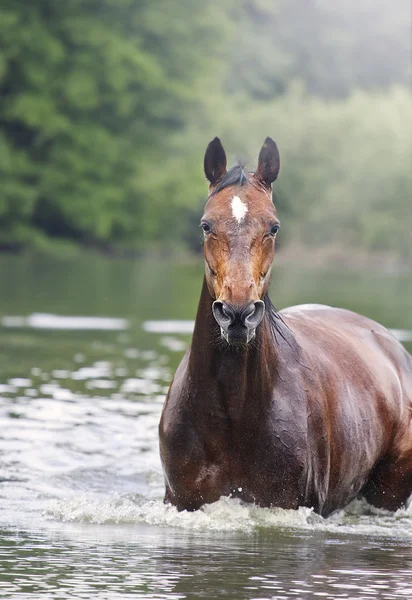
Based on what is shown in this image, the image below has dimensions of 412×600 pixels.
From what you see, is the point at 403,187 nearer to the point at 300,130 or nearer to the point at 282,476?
the point at 300,130

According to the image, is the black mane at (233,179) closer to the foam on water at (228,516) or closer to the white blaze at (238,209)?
the white blaze at (238,209)

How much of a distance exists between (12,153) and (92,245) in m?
6.45

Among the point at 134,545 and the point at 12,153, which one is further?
the point at 12,153

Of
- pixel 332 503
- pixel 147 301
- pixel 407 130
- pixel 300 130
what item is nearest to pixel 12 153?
pixel 147 301

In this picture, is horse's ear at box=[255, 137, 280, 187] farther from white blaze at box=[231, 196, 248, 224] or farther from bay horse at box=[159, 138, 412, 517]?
white blaze at box=[231, 196, 248, 224]

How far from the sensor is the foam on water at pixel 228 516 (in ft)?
21.0

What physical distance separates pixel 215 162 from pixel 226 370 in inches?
A: 41.1

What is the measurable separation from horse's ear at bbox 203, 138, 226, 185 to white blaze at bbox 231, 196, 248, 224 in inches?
15.4

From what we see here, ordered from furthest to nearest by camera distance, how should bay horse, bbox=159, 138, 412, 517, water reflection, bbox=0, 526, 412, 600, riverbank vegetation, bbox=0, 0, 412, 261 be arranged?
1. riverbank vegetation, bbox=0, 0, 412, 261
2. bay horse, bbox=159, 138, 412, 517
3. water reflection, bbox=0, 526, 412, 600

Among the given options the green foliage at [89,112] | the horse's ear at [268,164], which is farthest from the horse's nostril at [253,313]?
the green foliage at [89,112]

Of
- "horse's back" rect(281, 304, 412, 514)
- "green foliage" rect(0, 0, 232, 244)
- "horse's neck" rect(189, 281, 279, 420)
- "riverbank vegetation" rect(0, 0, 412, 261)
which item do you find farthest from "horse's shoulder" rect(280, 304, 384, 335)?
"green foliage" rect(0, 0, 232, 244)

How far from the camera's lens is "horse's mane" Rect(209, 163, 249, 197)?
247 inches

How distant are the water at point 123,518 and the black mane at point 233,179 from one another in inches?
31.5

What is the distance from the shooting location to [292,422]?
21.0ft
